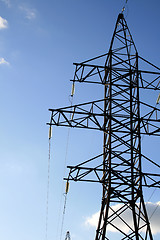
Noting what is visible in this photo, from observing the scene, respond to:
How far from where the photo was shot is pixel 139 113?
18234 millimetres

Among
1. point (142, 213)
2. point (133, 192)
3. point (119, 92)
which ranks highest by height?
point (119, 92)

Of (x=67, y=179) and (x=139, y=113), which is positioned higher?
(x=139, y=113)

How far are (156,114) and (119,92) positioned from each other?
8.36 ft

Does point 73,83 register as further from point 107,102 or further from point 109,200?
point 109,200

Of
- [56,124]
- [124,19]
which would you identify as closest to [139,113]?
[56,124]

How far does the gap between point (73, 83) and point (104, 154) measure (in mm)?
4989

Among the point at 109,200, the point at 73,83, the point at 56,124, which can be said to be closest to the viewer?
the point at 109,200

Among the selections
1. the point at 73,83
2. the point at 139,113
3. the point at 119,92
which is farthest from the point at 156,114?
the point at 73,83

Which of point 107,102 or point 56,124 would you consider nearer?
point 56,124

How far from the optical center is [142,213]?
16.0 m

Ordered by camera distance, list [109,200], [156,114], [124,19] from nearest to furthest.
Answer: [109,200] → [156,114] → [124,19]

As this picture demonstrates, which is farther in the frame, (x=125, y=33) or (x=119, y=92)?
(x=125, y=33)

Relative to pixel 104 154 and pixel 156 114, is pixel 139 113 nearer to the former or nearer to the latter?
pixel 156 114

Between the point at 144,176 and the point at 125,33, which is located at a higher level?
the point at 125,33
